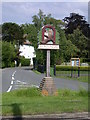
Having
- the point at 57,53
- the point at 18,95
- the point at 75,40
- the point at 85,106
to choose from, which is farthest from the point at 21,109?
the point at 75,40

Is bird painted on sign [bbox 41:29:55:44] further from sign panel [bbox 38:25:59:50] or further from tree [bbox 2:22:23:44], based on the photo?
tree [bbox 2:22:23:44]

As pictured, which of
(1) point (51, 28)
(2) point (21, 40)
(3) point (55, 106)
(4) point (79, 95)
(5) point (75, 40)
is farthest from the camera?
(2) point (21, 40)

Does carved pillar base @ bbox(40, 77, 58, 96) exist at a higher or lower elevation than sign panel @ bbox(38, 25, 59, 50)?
lower

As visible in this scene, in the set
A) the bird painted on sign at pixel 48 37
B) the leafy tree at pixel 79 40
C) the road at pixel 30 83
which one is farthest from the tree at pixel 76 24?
the bird painted on sign at pixel 48 37

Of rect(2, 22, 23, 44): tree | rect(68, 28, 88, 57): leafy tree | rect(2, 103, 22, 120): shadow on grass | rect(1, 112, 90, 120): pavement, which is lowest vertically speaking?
rect(1, 112, 90, 120): pavement

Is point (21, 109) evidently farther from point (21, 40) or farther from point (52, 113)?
point (21, 40)

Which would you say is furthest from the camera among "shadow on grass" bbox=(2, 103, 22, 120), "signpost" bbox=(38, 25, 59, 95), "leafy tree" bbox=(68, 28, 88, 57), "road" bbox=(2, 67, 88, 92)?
"leafy tree" bbox=(68, 28, 88, 57)

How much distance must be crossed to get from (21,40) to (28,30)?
4327 centimetres

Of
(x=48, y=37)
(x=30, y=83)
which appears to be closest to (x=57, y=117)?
(x=48, y=37)

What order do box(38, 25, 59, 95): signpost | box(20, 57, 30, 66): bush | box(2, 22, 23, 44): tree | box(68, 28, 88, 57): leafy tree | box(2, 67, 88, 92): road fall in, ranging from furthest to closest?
box(20, 57, 30, 66): bush < box(2, 22, 23, 44): tree < box(68, 28, 88, 57): leafy tree < box(2, 67, 88, 92): road < box(38, 25, 59, 95): signpost

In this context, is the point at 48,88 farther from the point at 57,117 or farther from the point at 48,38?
the point at 57,117

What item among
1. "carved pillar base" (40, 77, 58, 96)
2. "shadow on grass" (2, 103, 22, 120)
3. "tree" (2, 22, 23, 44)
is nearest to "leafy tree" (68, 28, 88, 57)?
"tree" (2, 22, 23, 44)

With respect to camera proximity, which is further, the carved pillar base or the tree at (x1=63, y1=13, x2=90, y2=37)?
the tree at (x1=63, y1=13, x2=90, y2=37)

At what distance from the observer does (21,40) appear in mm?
102000
